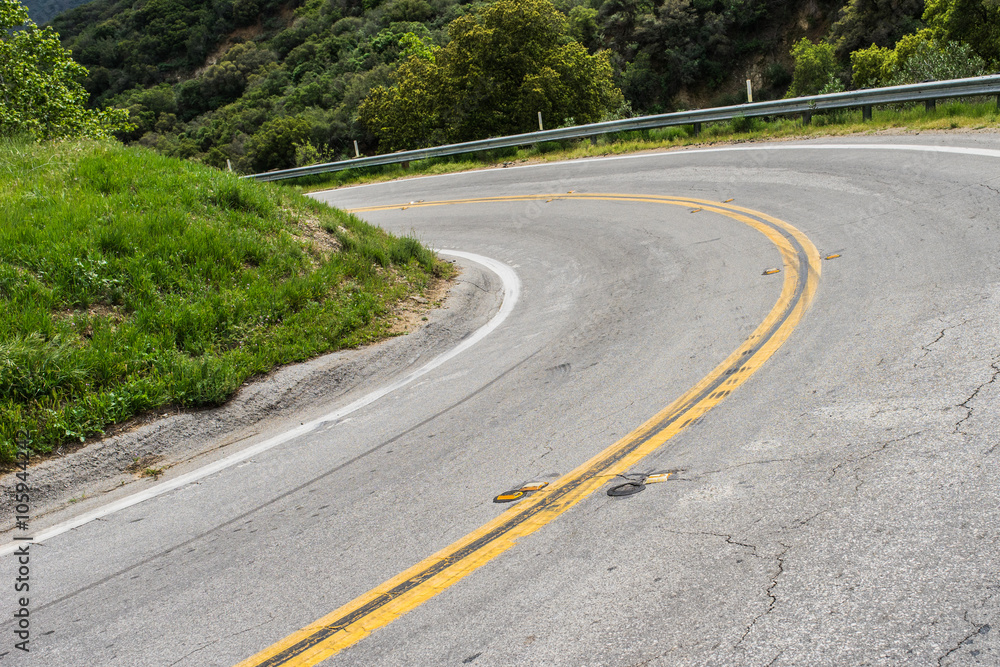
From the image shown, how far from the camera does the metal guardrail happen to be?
1445 centimetres

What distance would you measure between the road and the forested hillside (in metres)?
25.4

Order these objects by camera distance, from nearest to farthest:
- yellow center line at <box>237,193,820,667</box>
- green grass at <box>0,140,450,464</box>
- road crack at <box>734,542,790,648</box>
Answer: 1. road crack at <box>734,542,790,648</box>
2. yellow center line at <box>237,193,820,667</box>
3. green grass at <box>0,140,450,464</box>

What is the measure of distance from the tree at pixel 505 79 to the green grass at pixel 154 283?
22129mm

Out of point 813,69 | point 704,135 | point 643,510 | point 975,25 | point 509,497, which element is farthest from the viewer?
point 813,69

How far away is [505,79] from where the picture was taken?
3159 cm

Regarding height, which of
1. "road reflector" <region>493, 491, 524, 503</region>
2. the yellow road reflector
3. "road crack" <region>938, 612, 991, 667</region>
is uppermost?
the yellow road reflector

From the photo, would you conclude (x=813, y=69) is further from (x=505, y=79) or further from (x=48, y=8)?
(x=48, y=8)

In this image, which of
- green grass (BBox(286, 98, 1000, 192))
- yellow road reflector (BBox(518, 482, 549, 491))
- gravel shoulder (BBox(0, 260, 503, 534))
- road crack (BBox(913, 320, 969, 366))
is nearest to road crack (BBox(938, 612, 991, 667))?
yellow road reflector (BBox(518, 482, 549, 491))

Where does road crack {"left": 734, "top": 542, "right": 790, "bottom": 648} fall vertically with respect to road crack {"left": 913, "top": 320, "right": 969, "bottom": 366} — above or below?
below

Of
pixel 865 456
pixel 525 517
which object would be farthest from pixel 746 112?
pixel 525 517

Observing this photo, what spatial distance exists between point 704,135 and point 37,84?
51.5 feet

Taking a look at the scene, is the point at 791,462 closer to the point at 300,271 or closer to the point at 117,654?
the point at 117,654

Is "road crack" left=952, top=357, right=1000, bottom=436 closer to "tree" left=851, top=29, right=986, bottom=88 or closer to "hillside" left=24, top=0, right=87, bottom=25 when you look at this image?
"tree" left=851, top=29, right=986, bottom=88

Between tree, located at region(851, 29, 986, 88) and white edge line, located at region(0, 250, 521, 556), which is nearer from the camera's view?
white edge line, located at region(0, 250, 521, 556)
